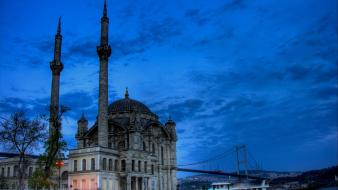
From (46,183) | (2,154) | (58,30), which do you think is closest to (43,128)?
(46,183)

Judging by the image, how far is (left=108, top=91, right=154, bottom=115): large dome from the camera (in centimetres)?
6169

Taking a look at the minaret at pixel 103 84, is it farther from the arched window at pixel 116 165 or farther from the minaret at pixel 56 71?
the minaret at pixel 56 71

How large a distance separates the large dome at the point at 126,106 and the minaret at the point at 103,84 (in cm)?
1006

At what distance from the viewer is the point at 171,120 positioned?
228ft

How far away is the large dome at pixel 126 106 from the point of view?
61.7m

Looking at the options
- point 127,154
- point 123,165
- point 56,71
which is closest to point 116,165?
point 123,165

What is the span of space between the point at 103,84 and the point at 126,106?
467 inches

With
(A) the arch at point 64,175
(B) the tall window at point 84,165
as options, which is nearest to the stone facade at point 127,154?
(B) the tall window at point 84,165

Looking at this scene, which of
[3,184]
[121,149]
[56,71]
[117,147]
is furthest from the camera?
[117,147]

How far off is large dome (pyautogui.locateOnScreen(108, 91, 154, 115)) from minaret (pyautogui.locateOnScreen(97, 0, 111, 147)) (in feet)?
33.0

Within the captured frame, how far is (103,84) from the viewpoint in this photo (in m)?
51.1

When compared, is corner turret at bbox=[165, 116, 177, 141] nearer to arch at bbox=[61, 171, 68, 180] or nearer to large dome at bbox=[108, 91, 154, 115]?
large dome at bbox=[108, 91, 154, 115]

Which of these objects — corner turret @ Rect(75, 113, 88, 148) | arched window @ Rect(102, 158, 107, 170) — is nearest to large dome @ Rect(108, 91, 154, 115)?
corner turret @ Rect(75, 113, 88, 148)

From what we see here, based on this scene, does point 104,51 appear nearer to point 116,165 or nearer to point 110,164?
point 110,164
